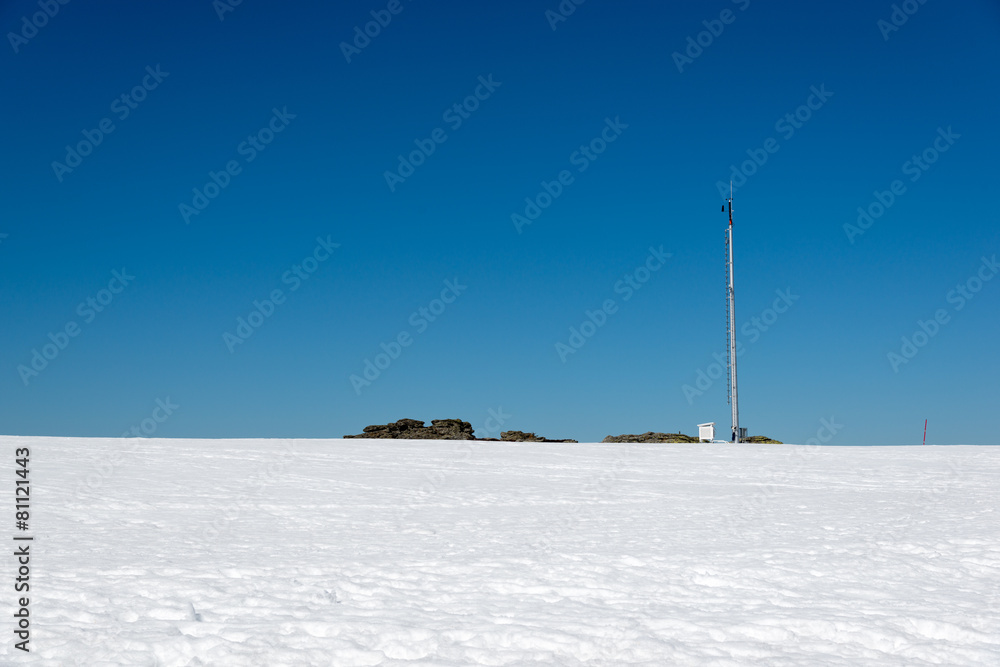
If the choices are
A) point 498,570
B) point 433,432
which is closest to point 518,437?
point 433,432

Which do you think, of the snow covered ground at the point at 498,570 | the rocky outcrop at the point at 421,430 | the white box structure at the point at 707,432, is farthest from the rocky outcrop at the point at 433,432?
the snow covered ground at the point at 498,570

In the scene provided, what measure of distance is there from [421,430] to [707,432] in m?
9.14

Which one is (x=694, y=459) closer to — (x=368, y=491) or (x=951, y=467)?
(x=951, y=467)

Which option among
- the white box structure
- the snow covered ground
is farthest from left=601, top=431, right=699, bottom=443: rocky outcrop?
the snow covered ground

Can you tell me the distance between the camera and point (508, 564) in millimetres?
5703

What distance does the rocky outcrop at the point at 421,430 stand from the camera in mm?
25047

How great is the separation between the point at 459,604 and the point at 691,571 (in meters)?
1.84

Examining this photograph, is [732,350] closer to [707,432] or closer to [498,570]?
[707,432]

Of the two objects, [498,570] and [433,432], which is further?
[433,432]

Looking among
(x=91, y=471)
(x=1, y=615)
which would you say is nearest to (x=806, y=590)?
(x=1, y=615)

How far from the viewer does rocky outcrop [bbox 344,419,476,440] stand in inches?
986

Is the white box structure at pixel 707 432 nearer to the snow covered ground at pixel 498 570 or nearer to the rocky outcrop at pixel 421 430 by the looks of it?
the rocky outcrop at pixel 421 430

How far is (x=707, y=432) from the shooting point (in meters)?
23.7

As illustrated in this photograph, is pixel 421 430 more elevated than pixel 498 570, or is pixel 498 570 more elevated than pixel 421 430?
pixel 421 430
